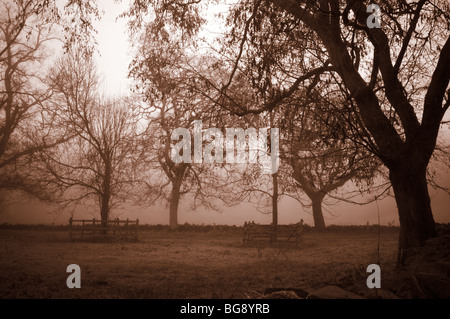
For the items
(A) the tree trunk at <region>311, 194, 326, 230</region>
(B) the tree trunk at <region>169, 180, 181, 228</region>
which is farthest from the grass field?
(A) the tree trunk at <region>311, 194, 326, 230</region>

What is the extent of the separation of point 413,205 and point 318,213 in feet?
69.1

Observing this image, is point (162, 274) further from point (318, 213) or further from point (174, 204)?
point (318, 213)

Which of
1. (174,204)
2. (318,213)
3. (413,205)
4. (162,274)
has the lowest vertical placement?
(162,274)

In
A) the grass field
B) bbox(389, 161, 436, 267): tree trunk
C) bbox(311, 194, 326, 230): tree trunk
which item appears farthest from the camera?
bbox(311, 194, 326, 230): tree trunk

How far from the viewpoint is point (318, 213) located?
87.9 feet

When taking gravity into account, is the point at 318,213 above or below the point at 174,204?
below

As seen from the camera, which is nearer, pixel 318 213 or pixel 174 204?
pixel 174 204

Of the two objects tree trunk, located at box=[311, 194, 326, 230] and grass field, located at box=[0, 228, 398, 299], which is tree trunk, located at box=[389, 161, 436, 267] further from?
tree trunk, located at box=[311, 194, 326, 230]

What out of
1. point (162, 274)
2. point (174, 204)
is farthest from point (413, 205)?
point (174, 204)

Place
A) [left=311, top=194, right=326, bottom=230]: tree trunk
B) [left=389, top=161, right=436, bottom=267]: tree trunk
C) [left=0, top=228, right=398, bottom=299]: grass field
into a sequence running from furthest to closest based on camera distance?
1. [left=311, top=194, right=326, bottom=230]: tree trunk
2. [left=0, top=228, right=398, bottom=299]: grass field
3. [left=389, top=161, right=436, bottom=267]: tree trunk

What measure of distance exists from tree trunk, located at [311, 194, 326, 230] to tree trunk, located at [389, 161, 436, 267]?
20031 mm

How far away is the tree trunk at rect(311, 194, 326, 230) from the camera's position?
26.3 meters

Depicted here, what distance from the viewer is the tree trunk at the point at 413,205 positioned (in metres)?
6.34

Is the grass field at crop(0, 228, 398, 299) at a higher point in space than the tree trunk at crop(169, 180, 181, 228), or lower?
lower
